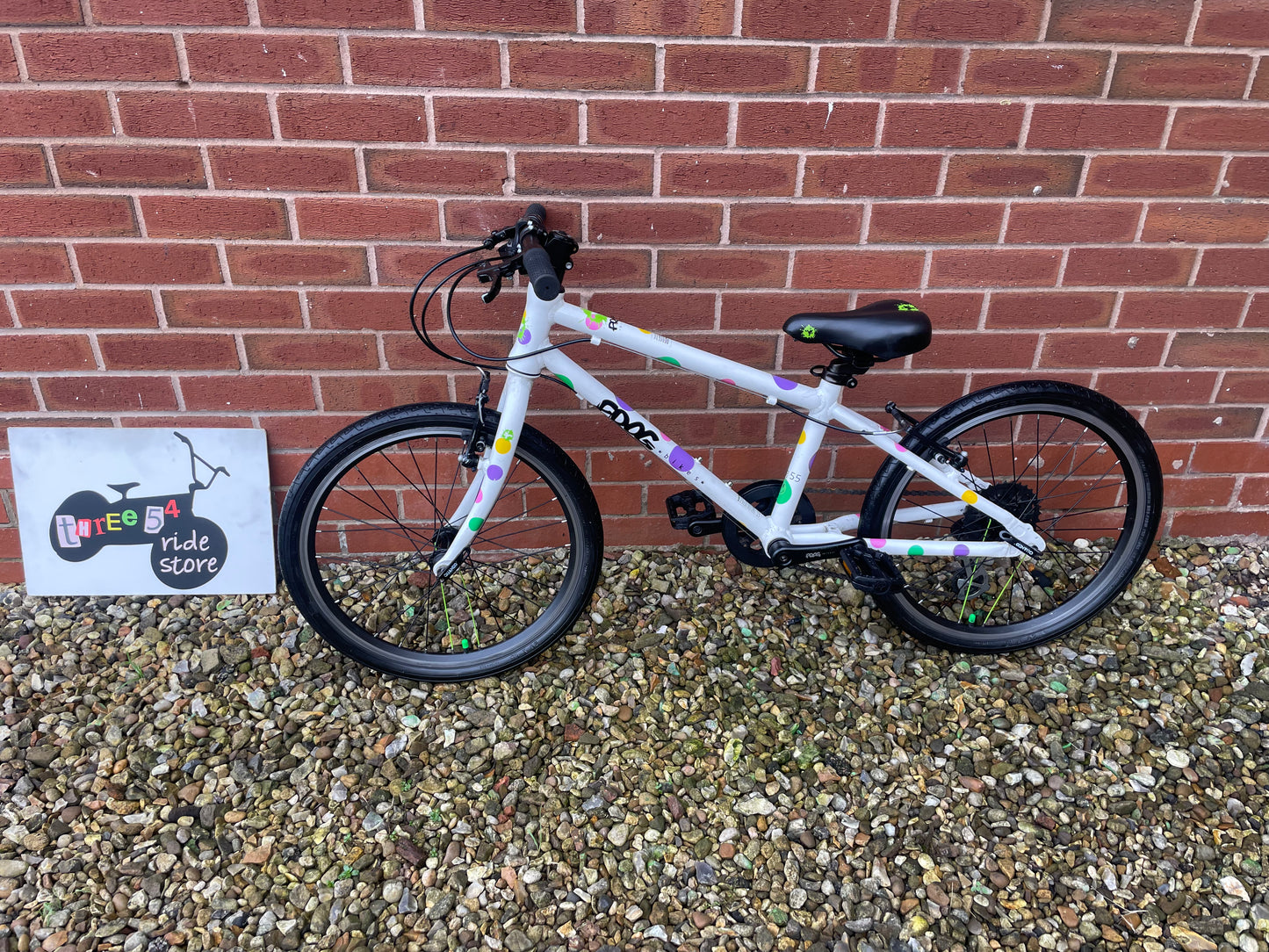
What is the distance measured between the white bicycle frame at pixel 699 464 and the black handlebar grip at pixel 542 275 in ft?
0.63

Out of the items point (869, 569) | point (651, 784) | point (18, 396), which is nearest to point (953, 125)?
point (869, 569)

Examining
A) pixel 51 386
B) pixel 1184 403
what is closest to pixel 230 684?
pixel 51 386

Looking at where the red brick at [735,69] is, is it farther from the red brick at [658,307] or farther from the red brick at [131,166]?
the red brick at [131,166]

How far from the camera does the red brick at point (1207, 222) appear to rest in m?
2.29

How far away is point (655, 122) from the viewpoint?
2.10 m

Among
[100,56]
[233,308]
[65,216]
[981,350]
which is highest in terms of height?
[100,56]

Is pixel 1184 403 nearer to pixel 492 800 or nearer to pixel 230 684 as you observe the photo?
pixel 492 800

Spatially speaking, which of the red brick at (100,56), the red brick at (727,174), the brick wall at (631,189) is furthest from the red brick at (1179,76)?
the red brick at (100,56)

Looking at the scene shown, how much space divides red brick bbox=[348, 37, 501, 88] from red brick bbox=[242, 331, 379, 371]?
2.28ft

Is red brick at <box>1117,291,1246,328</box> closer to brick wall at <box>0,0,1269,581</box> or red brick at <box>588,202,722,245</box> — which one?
brick wall at <box>0,0,1269,581</box>

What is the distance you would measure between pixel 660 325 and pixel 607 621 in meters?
0.92

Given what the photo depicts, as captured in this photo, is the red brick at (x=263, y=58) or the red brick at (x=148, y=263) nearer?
the red brick at (x=263, y=58)

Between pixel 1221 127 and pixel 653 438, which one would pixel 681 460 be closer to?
pixel 653 438

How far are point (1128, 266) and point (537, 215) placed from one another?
69.1 inches
